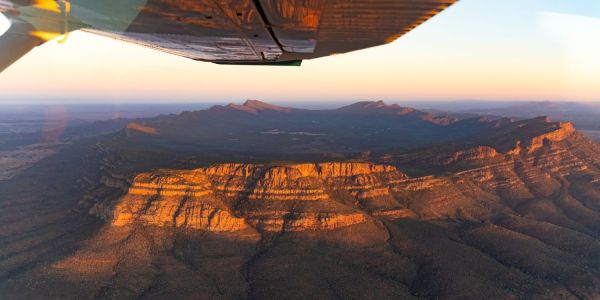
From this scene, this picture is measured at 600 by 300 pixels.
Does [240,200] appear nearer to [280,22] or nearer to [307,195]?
[307,195]

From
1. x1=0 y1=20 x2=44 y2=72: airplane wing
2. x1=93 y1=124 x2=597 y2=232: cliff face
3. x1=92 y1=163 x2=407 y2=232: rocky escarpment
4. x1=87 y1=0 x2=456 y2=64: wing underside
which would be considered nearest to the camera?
x1=87 y1=0 x2=456 y2=64: wing underside

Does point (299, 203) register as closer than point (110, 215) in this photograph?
No

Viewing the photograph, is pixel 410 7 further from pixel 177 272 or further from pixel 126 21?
pixel 177 272

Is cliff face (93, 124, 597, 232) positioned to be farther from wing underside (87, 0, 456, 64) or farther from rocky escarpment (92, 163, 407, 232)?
wing underside (87, 0, 456, 64)

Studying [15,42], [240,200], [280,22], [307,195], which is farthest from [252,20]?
[240,200]

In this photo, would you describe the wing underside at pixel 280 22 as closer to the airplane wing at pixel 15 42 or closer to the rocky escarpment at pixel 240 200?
the airplane wing at pixel 15 42

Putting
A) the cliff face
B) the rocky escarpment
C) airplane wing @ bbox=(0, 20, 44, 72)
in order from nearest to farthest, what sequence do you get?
1. airplane wing @ bbox=(0, 20, 44, 72)
2. the rocky escarpment
3. the cliff face

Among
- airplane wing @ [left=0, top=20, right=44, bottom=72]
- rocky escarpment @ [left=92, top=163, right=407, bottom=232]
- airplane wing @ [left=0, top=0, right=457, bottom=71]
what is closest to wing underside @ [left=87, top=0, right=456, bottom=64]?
airplane wing @ [left=0, top=0, right=457, bottom=71]

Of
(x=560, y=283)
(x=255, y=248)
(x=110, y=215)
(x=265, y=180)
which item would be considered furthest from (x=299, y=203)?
(x=560, y=283)
